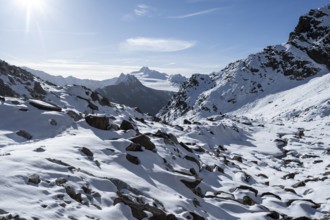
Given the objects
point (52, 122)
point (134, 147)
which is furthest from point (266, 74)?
point (134, 147)

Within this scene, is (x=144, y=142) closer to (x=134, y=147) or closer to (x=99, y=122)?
(x=134, y=147)

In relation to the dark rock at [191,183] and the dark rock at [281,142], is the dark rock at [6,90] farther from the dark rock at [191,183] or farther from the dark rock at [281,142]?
the dark rock at [281,142]

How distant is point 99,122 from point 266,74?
94.9 metres

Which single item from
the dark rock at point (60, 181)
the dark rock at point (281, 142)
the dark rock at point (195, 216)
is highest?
the dark rock at point (60, 181)

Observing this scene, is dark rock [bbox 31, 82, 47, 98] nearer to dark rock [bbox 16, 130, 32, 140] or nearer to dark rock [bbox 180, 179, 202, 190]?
dark rock [bbox 16, 130, 32, 140]

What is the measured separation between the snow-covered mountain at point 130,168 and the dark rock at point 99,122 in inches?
2.6

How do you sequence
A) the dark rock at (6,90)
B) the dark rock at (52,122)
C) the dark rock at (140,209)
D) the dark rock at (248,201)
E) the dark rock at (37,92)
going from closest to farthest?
the dark rock at (140,209)
the dark rock at (248,201)
the dark rock at (52,122)
the dark rock at (6,90)
the dark rock at (37,92)

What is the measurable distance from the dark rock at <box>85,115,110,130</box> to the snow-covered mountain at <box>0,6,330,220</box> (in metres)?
0.07

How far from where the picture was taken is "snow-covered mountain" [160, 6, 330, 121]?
101 meters

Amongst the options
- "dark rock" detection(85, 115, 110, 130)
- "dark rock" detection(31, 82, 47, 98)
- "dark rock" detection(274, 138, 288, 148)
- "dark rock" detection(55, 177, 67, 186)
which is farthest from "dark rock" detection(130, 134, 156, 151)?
"dark rock" detection(274, 138, 288, 148)

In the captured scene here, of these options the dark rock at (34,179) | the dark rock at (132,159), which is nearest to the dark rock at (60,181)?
the dark rock at (34,179)

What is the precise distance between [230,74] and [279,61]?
16.1 meters

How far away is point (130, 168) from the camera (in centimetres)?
1659

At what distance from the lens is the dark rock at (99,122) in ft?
75.4
